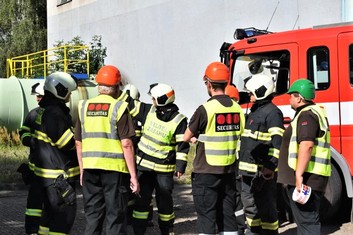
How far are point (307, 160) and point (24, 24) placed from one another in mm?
32361

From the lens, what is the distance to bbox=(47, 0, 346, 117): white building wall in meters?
12.1

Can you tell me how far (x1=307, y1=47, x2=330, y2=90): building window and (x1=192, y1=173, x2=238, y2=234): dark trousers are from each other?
92.8 inches

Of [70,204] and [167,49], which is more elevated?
[167,49]

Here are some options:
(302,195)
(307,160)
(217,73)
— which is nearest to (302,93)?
(307,160)

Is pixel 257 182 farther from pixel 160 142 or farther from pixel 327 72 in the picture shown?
pixel 327 72

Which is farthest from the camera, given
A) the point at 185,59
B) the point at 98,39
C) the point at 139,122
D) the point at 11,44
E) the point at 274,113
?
the point at 11,44

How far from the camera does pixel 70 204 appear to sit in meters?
4.51

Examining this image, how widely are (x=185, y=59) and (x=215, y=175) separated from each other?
1158 centimetres

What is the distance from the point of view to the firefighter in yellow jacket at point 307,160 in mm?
4270

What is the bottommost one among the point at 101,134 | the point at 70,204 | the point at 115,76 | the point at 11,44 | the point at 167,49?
the point at 70,204

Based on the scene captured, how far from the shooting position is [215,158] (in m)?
4.61

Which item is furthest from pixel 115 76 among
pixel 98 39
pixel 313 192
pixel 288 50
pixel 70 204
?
pixel 98 39

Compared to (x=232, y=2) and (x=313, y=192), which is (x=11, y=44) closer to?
(x=232, y=2)

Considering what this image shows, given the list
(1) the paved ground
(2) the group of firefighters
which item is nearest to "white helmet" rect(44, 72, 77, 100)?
(2) the group of firefighters
